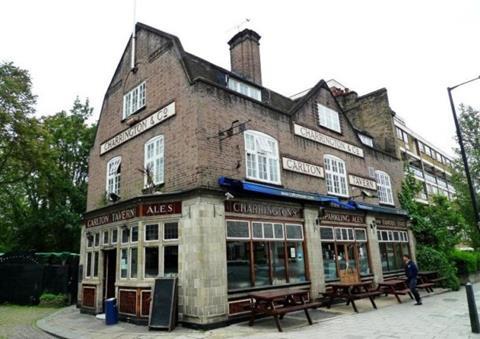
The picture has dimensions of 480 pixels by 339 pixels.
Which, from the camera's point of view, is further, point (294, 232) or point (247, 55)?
point (247, 55)

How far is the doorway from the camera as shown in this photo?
12935mm

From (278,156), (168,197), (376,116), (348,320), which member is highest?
(376,116)

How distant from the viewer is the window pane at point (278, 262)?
39.5 ft

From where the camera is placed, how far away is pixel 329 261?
14.3 m

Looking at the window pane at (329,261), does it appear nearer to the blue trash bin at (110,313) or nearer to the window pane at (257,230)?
the window pane at (257,230)

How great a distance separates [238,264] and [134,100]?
833 cm

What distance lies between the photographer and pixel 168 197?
10805mm

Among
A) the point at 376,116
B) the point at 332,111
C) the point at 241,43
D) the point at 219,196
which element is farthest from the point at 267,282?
the point at 376,116

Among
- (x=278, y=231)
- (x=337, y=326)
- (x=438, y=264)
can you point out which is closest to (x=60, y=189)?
(x=278, y=231)

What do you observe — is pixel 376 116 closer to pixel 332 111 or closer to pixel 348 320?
pixel 332 111

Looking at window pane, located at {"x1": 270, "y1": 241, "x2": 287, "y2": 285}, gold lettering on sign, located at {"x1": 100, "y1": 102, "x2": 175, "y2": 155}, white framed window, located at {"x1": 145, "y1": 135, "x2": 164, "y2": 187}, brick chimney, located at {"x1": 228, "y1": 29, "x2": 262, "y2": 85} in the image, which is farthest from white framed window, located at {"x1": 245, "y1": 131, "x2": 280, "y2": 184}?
brick chimney, located at {"x1": 228, "y1": 29, "x2": 262, "y2": 85}

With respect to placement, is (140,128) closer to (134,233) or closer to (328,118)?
(134,233)

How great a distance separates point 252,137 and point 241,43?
6.08 m

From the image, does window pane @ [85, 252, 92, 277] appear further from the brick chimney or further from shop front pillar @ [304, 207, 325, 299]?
the brick chimney
